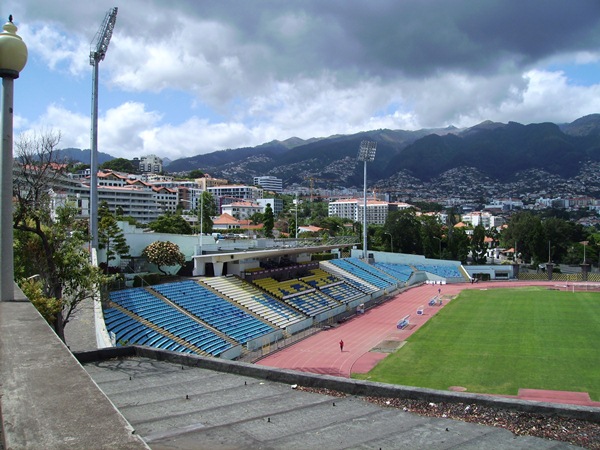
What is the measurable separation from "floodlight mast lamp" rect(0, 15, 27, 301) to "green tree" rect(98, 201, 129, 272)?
23519 mm

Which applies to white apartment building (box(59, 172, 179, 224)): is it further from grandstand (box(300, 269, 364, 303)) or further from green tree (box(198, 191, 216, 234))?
grandstand (box(300, 269, 364, 303))

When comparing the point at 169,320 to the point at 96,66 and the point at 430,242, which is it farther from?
the point at 430,242

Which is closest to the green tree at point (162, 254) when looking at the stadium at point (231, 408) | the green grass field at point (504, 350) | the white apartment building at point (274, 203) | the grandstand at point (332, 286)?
the stadium at point (231, 408)

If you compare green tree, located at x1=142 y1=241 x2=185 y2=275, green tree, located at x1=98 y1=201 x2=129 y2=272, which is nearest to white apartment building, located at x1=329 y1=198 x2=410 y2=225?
green tree, located at x1=98 y1=201 x2=129 y2=272

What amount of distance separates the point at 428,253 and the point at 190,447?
75.2 metres

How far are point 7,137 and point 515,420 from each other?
7949 millimetres

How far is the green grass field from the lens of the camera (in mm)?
20969

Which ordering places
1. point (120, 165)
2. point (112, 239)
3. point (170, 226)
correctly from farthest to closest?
point (120, 165)
point (170, 226)
point (112, 239)

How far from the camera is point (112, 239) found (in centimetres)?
3262

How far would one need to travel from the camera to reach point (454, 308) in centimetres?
4138

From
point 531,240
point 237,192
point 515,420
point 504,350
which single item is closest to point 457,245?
point 531,240

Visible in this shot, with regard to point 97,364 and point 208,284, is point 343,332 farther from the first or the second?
point 97,364

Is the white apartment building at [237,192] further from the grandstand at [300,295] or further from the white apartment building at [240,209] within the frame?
the grandstand at [300,295]

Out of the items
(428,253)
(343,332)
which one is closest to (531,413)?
(343,332)
